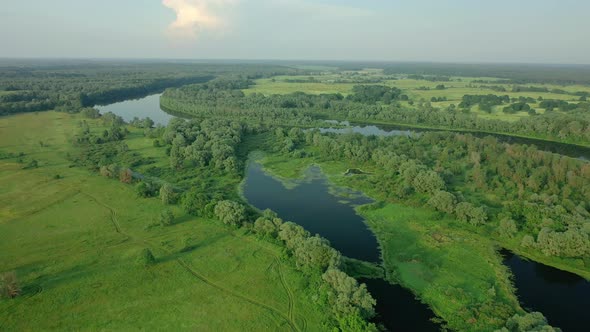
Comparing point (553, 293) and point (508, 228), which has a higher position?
point (508, 228)

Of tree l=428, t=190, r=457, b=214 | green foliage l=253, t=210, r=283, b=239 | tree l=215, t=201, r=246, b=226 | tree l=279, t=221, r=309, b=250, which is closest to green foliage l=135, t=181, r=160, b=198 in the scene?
tree l=215, t=201, r=246, b=226

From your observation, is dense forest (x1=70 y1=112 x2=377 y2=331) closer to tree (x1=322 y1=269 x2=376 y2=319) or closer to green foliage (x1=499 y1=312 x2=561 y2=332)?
tree (x1=322 y1=269 x2=376 y2=319)

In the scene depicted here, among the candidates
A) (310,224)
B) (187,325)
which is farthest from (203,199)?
(187,325)

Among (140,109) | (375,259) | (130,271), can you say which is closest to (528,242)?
(375,259)

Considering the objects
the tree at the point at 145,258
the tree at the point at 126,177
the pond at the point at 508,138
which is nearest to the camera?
the tree at the point at 145,258

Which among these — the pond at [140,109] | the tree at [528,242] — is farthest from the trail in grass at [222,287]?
the pond at [140,109]

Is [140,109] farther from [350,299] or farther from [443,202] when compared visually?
[350,299]

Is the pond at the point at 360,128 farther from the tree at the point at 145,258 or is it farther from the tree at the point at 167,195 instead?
the tree at the point at 145,258
